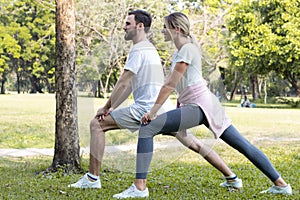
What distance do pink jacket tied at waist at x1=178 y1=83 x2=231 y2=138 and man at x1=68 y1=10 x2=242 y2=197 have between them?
10.7 inches

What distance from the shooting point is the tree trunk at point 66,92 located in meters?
6.60

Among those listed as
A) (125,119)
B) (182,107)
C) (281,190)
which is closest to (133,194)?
(125,119)

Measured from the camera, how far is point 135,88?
4609 millimetres

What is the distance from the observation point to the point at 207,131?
Result: 16.3 ft

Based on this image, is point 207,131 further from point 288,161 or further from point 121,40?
point 288,161

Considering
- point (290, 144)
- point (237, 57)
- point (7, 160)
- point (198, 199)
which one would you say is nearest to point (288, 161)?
point (290, 144)

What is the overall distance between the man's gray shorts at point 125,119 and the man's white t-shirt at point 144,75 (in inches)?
2.3

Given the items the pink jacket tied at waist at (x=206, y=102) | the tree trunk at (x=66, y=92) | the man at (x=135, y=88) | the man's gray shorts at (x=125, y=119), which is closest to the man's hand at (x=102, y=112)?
the man at (x=135, y=88)

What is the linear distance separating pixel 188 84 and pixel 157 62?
0.41 meters

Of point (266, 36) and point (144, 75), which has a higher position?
point (266, 36)

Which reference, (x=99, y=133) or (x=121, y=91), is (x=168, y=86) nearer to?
(x=121, y=91)

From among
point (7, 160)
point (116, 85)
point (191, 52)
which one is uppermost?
point (191, 52)

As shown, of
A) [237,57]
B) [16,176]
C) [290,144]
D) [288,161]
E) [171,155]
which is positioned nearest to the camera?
[171,155]

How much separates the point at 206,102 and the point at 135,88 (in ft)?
2.10
